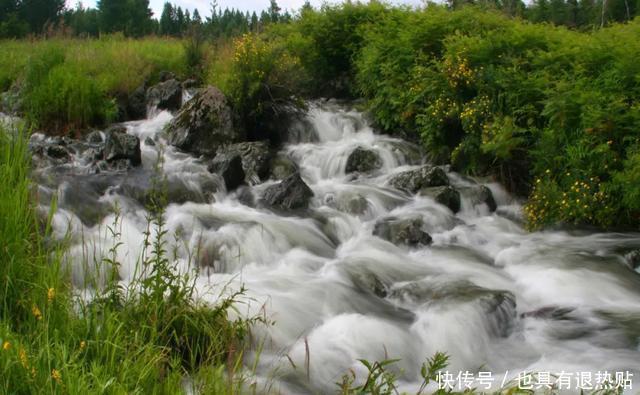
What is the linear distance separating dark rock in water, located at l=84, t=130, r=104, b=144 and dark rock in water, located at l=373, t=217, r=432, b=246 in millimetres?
5451

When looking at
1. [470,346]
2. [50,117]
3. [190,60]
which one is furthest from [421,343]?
[190,60]

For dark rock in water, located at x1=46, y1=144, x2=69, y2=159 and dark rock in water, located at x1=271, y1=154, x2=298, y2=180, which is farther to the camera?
dark rock in water, located at x1=271, y1=154, x2=298, y2=180

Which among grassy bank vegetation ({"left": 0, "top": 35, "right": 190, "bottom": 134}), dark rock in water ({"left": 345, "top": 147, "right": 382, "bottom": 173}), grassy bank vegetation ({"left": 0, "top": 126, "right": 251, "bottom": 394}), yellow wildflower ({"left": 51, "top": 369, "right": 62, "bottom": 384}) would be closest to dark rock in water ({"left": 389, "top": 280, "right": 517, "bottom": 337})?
grassy bank vegetation ({"left": 0, "top": 126, "right": 251, "bottom": 394})

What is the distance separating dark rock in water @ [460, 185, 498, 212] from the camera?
30.6 feet

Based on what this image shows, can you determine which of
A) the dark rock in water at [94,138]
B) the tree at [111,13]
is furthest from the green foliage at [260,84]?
the tree at [111,13]

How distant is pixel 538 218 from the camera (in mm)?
8500

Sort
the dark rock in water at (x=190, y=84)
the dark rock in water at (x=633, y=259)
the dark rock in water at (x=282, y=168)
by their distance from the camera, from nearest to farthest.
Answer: the dark rock in water at (x=633, y=259) < the dark rock in water at (x=282, y=168) < the dark rock in water at (x=190, y=84)

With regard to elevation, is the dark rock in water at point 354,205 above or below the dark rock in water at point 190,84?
below

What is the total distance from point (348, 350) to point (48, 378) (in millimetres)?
2758

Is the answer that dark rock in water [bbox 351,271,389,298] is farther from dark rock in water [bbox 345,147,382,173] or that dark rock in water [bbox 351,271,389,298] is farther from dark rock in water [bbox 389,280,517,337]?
dark rock in water [bbox 345,147,382,173]

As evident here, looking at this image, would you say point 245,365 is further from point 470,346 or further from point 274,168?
point 274,168

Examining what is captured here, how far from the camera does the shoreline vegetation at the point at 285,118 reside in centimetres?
336

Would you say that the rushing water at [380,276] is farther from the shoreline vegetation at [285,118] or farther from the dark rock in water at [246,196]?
the shoreline vegetation at [285,118]

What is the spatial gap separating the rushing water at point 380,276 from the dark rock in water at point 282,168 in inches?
11.2
